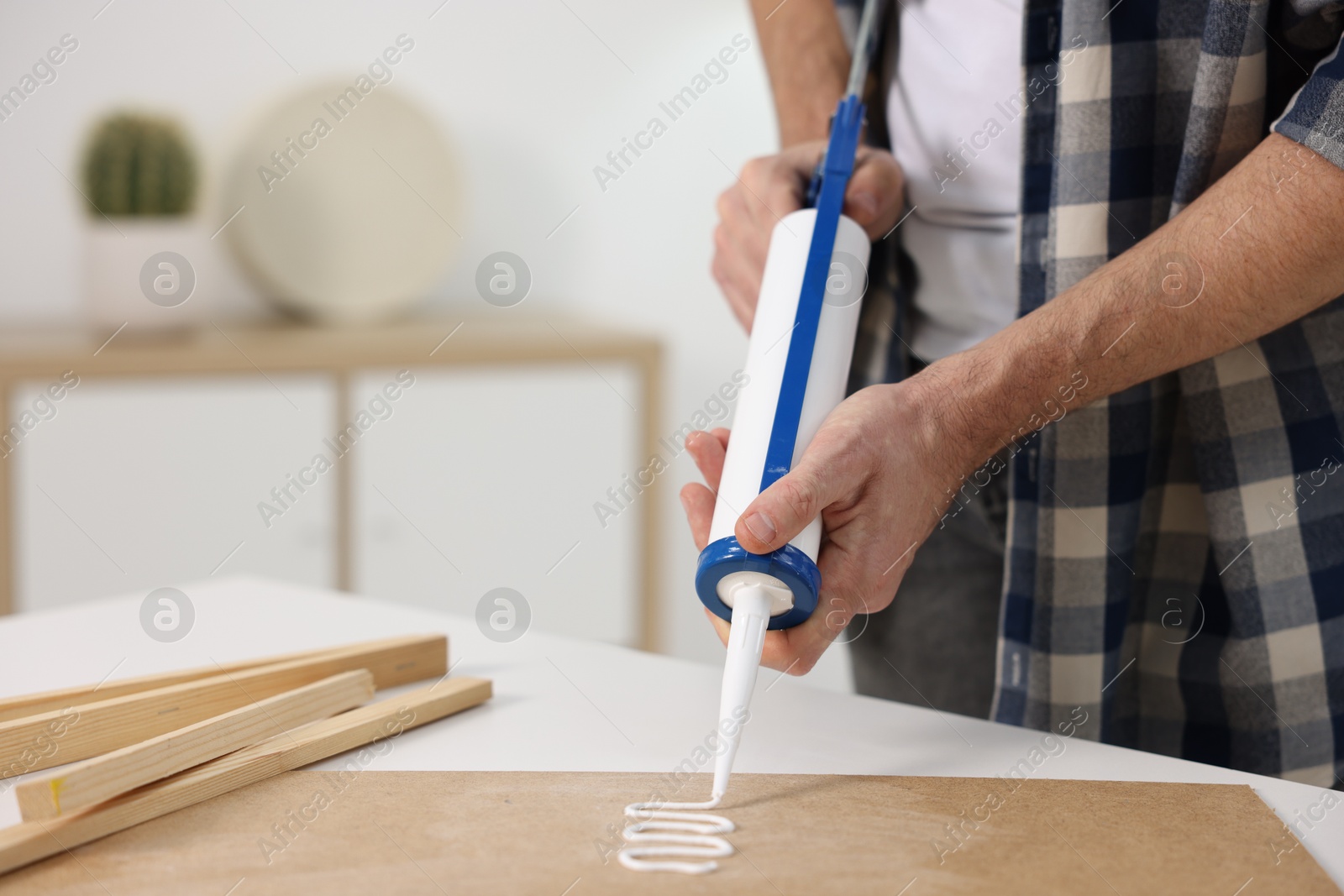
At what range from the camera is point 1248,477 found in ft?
2.30

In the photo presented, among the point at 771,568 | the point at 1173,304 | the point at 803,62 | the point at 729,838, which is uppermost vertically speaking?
the point at 803,62

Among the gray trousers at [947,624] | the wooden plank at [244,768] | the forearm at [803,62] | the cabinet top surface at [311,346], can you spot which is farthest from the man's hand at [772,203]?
the cabinet top surface at [311,346]

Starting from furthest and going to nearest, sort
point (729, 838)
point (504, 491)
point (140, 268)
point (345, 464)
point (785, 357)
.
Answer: point (504, 491) → point (345, 464) → point (140, 268) → point (785, 357) → point (729, 838)

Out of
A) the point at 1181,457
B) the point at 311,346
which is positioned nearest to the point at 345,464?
the point at 311,346

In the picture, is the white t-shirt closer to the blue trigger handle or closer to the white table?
the blue trigger handle

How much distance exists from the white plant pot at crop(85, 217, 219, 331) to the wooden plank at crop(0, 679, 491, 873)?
128 cm

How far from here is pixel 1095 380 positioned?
625 millimetres

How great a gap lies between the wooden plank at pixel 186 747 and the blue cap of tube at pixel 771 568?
222 millimetres

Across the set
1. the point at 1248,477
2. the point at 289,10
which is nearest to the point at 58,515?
the point at 289,10

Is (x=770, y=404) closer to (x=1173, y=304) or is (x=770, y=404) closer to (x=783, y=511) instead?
(x=783, y=511)

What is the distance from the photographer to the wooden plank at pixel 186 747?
17.9 inches

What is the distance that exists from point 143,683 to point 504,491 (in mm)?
1341

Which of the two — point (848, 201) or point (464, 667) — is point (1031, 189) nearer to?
point (848, 201)

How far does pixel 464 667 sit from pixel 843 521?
11.0 inches
